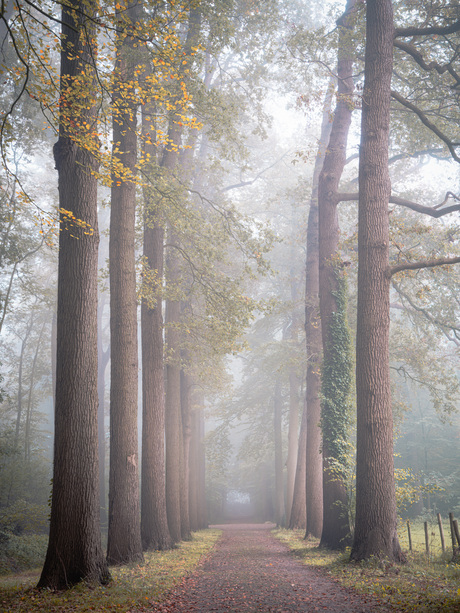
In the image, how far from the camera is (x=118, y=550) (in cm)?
804

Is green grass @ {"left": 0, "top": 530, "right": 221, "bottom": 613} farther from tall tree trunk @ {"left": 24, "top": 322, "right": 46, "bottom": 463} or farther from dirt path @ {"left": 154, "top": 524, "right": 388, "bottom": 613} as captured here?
tall tree trunk @ {"left": 24, "top": 322, "right": 46, "bottom": 463}

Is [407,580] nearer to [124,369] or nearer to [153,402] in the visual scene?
[124,369]

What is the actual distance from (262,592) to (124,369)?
14.8ft

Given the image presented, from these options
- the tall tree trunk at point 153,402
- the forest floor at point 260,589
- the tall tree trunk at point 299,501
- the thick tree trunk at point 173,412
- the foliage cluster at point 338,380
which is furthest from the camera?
the tall tree trunk at point 299,501

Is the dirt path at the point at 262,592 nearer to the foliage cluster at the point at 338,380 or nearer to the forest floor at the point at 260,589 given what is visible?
the forest floor at the point at 260,589

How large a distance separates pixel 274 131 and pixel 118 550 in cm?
2144

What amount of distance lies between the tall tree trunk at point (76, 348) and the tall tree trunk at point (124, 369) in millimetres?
1551

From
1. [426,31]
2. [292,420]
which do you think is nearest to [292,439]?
[292,420]

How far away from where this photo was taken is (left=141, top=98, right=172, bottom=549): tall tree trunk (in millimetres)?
10102

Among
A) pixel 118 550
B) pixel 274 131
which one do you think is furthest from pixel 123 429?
pixel 274 131

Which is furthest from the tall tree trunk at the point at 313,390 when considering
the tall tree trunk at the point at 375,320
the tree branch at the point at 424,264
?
the tree branch at the point at 424,264

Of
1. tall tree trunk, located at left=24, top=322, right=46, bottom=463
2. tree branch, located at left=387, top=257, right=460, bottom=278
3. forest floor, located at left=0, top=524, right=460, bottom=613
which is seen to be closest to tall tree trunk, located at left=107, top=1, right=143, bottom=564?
forest floor, located at left=0, top=524, right=460, bottom=613

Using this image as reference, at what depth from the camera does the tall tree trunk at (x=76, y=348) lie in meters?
5.67

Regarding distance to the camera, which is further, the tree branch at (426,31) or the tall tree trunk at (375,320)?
the tree branch at (426,31)
